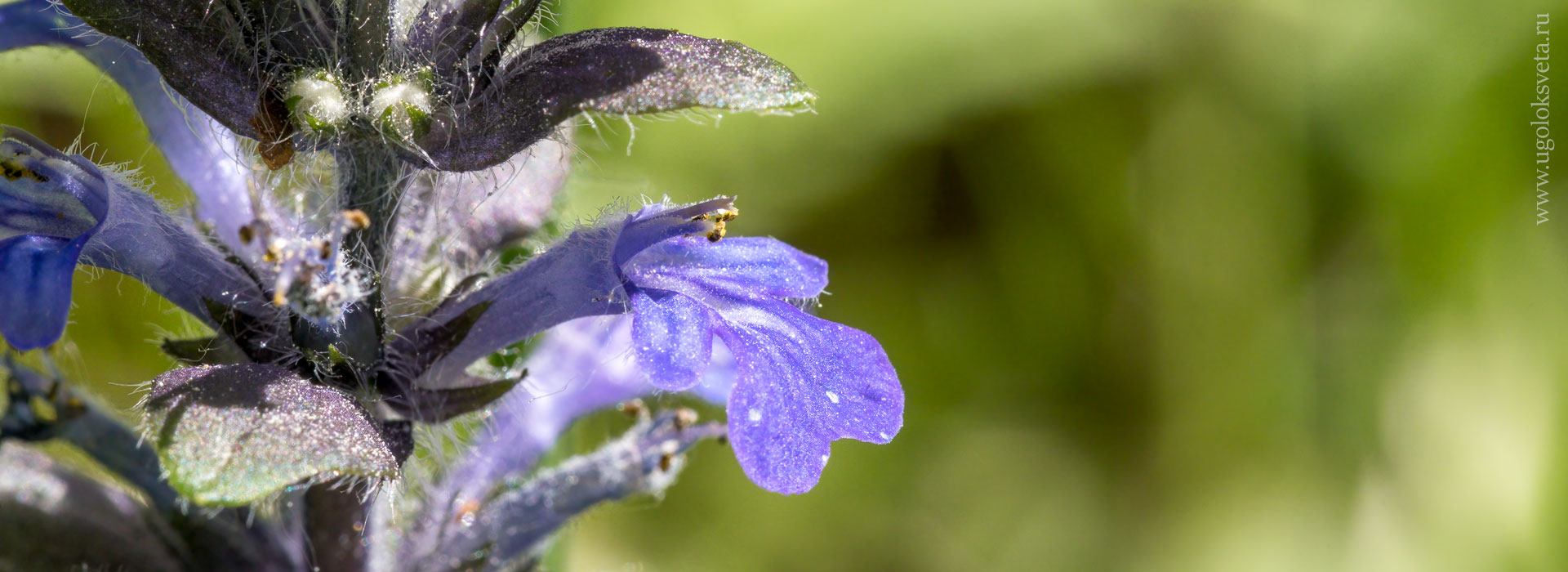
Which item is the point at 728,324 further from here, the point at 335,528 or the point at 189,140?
the point at 189,140

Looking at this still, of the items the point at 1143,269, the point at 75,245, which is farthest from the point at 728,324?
the point at 1143,269

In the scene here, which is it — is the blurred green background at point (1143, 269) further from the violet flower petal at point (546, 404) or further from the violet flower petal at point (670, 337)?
the violet flower petal at point (670, 337)

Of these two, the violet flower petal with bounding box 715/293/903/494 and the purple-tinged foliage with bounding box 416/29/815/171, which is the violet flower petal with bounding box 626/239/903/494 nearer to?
the violet flower petal with bounding box 715/293/903/494

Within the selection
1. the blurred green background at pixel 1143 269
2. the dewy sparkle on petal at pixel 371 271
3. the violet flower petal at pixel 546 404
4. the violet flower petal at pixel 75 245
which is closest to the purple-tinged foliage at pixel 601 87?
the dewy sparkle on petal at pixel 371 271

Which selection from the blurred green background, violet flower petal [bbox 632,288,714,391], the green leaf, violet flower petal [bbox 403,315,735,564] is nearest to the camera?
the green leaf

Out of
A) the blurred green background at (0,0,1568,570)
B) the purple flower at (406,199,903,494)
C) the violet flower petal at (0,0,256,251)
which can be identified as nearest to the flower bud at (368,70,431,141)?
the purple flower at (406,199,903,494)
